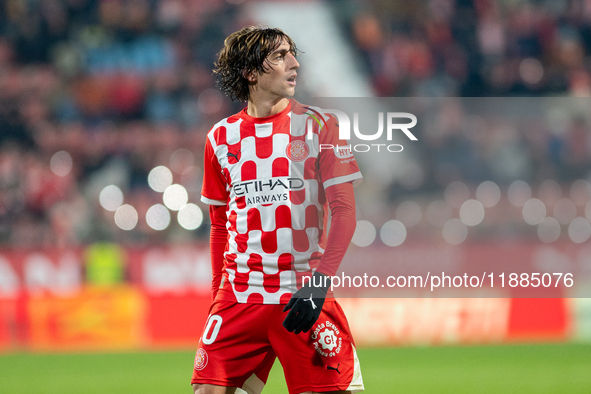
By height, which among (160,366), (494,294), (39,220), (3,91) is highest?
(3,91)

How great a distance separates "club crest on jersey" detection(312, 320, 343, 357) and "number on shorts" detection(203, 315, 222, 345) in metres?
0.41

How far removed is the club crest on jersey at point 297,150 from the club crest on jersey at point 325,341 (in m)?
0.68

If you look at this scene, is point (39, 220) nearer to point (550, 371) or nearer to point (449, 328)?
point (449, 328)

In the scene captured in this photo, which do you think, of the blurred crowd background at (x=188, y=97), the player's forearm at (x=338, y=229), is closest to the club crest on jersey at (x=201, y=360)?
the player's forearm at (x=338, y=229)

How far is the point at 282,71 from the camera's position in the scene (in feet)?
10.1

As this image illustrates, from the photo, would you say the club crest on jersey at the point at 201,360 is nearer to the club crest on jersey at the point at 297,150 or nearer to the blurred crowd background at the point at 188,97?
the club crest on jersey at the point at 297,150

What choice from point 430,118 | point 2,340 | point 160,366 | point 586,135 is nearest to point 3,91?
point 2,340

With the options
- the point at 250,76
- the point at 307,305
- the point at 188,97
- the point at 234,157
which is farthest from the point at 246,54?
the point at 188,97

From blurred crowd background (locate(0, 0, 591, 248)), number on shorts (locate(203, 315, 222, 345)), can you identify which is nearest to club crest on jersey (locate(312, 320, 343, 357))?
number on shorts (locate(203, 315, 222, 345))

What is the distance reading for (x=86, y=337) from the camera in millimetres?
9398

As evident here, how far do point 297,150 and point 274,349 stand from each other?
814 millimetres

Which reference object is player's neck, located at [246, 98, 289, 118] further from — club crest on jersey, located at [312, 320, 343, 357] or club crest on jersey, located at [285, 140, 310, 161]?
club crest on jersey, located at [312, 320, 343, 357]

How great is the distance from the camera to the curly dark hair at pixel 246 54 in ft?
10.1

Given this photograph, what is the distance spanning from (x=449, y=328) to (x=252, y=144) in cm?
668
